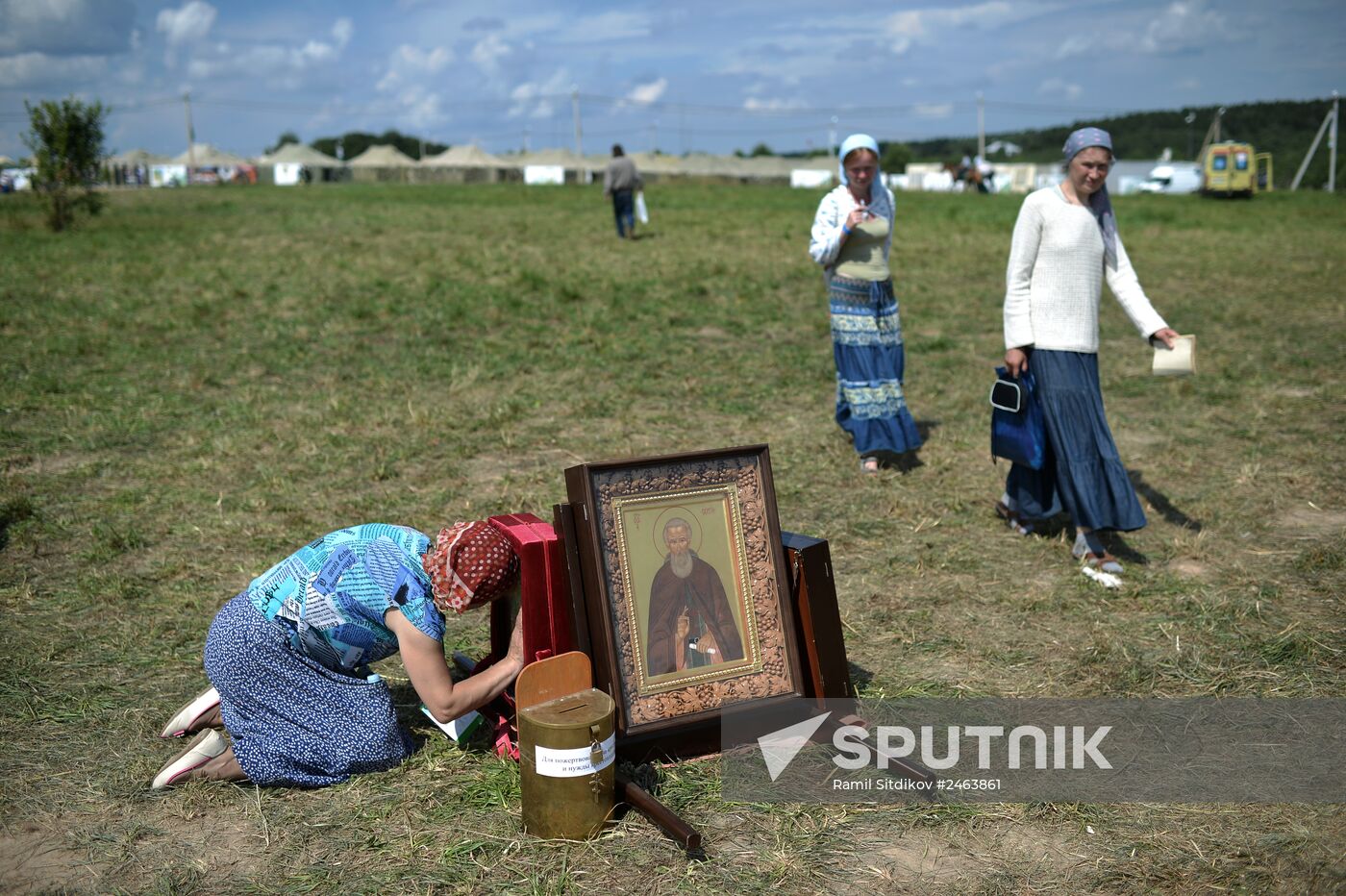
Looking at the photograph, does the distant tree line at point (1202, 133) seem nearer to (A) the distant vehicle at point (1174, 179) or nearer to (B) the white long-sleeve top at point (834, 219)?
(A) the distant vehicle at point (1174, 179)

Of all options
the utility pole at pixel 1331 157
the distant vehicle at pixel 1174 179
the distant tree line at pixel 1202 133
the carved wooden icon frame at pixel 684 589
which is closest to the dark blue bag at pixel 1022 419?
the carved wooden icon frame at pixel 684 589

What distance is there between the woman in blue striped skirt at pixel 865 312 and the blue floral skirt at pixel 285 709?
413 cm

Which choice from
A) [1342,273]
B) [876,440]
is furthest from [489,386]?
[1342,273]

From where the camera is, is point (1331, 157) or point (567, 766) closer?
point (567, 766)

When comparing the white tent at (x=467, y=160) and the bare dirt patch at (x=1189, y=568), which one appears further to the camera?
the white tent at (x=467, y=160)

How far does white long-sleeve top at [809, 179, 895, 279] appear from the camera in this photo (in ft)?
22.3

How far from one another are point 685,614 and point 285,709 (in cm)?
130

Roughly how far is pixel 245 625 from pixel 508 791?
98 centimetres

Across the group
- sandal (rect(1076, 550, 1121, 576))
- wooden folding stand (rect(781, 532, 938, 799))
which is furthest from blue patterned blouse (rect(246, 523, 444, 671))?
sandal (rect(1076, 550, 1121, 576))

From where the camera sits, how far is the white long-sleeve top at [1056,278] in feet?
17.8

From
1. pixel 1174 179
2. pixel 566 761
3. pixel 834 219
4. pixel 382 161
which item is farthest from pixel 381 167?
pixel 566 761

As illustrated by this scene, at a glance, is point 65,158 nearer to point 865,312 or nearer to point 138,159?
point 865,312

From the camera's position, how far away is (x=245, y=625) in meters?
3.59

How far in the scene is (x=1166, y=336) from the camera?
18.0 feet
